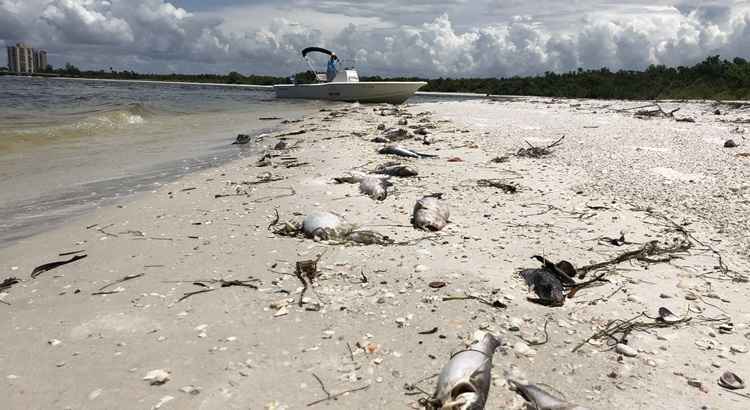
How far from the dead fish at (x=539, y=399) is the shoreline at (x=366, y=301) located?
0.06 metres

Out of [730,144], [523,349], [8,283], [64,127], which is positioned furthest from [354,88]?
[523,349]

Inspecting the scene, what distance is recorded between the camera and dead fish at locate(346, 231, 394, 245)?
4.51 metres

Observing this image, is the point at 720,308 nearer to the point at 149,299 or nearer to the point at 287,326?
the point at 287,326

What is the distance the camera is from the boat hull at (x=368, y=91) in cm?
2884

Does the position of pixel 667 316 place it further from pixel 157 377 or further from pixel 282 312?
pixel 157 377

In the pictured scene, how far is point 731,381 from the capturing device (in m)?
2.51

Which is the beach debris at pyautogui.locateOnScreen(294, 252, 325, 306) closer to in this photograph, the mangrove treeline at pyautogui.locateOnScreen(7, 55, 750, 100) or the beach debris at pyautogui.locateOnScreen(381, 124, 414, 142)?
the beach debris at pyautogui.locateOnScreen(381, 124, 414, 142)

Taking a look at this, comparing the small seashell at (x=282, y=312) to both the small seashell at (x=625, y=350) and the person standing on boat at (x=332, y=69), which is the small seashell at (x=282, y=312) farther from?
the person standing on boat at (x=332, y=69)

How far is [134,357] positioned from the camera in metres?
2.75

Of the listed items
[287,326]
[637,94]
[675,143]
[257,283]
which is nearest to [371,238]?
[257,283]

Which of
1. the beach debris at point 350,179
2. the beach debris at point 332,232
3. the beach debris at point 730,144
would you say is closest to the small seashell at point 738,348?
the beach debris at point 332,232

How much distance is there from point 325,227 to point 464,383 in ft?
8.40

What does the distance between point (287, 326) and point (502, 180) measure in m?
4.77

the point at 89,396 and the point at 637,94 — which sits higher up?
the point at 637,94
